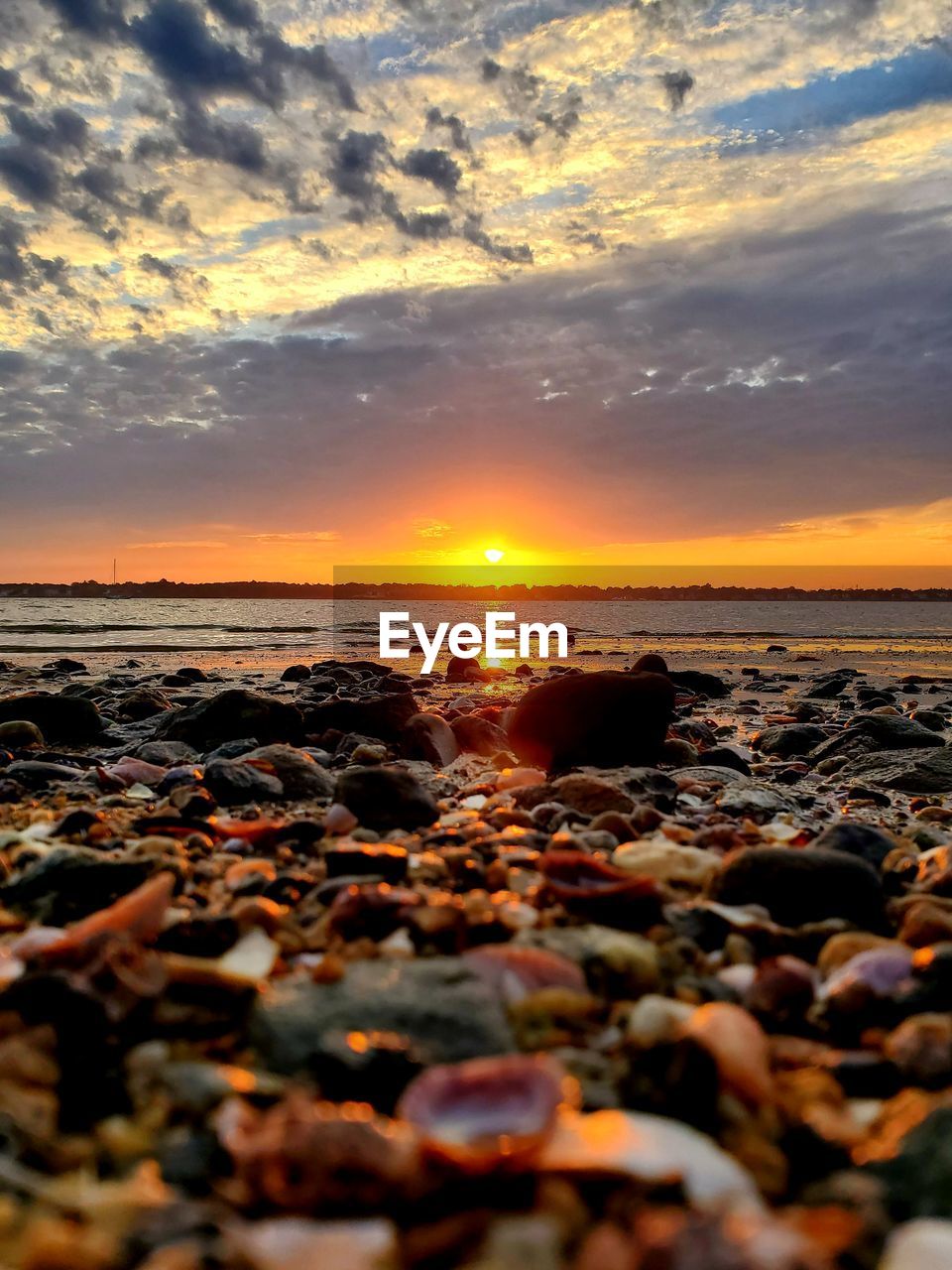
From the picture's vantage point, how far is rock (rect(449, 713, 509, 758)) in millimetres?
7801

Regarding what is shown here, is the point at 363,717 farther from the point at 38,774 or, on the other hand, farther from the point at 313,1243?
the point at 313,1243

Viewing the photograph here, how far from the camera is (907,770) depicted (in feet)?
20.6

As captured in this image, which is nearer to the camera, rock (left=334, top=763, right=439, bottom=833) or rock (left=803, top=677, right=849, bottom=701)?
rock (left=334, top=763, right=439, bottom=833)

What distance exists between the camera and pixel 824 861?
2748mm

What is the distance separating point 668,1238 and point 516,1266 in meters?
0.21

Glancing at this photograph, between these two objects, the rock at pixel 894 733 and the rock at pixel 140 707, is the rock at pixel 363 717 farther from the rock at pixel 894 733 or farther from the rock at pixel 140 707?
the rock at pixel 894 733

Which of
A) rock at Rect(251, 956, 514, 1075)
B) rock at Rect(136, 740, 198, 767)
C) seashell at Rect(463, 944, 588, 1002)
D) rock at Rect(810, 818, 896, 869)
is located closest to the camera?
rock at Rect(251, 956, 514, 1075)

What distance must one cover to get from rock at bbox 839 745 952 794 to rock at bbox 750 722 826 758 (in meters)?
1.16

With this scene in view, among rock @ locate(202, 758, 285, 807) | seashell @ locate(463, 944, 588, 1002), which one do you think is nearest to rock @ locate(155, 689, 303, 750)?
rock @ locate(202, 758, 285, 807)

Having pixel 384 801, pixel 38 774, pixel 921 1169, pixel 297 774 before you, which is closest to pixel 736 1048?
pixel 921 1169

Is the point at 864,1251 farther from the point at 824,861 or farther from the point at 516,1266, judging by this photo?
the point at 824,861

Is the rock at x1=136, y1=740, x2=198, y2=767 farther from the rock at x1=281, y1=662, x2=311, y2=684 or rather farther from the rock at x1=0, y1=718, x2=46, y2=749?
the rock at x1=281, y1=662, x2=311, y2=684

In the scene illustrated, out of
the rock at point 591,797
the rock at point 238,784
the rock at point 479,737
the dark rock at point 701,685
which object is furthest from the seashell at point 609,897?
the dark rock at point 701,685

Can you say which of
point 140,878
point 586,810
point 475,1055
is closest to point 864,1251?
point 475,1055
